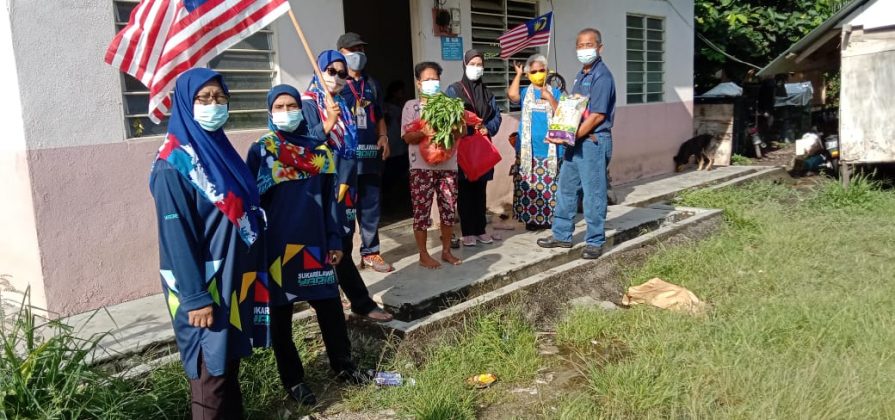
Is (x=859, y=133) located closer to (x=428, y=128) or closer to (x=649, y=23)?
(x=649, y=23)

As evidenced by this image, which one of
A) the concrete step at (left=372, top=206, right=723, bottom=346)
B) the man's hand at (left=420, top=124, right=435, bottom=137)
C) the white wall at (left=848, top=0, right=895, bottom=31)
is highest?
the white wall at (left=848, top=0, right=895, bottom=31)

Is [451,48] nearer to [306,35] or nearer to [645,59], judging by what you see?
[306,35]

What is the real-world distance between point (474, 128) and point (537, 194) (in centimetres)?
124

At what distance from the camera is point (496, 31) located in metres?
7.55

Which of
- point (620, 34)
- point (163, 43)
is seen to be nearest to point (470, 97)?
point (163, 43)

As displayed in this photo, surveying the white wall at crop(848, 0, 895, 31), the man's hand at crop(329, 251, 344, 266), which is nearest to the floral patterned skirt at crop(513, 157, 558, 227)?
the man's hand at crop(329, 251, 344, 266)

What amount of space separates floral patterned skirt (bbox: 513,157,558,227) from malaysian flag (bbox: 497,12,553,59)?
132 cm

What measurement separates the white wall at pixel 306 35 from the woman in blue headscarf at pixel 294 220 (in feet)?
7.20

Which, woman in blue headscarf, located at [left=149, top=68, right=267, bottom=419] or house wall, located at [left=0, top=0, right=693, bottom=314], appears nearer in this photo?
woman in blue headscarf, located at [left=149, top=68, right=267, bottom=419]

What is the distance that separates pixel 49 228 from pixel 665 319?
4.03 meters

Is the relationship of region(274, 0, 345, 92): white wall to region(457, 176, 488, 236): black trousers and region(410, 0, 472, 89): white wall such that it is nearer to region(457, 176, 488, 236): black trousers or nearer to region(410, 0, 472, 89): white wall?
region(410, 0, 472, 89): white wall

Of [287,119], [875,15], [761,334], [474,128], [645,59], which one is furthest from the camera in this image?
[645,59]

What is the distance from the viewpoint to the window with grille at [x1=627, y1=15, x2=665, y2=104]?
31.5 ft

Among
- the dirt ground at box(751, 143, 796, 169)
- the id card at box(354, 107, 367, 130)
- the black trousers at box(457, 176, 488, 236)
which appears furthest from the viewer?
the dirt ground at box(751, 143, 796, 169)
